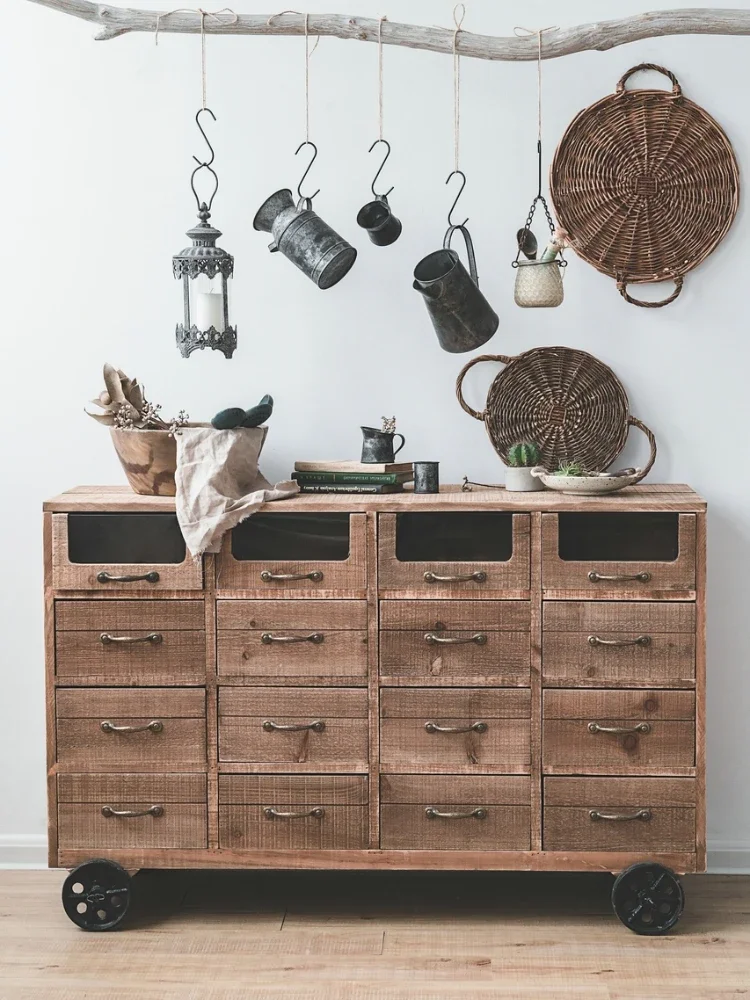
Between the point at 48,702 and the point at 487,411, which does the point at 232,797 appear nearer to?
the point at 48,702

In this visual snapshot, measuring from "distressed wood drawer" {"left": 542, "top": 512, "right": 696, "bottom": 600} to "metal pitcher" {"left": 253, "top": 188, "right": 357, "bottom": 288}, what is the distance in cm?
75

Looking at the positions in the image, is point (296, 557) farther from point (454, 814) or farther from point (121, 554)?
point (454, 814)

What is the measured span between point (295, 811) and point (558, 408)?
46.9 inches

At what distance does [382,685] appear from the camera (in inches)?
101

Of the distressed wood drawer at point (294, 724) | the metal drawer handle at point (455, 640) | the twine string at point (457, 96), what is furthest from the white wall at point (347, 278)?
the distressed wood drawer at point (294, 724)

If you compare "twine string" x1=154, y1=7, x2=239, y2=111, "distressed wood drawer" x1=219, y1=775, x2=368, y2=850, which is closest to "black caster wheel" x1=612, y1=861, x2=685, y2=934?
"distressed wood drawer" x1=219, y1=775, x2=368, y2=850

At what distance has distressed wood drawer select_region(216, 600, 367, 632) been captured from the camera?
255 cm

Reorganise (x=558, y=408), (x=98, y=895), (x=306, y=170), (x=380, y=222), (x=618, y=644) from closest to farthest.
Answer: (x=618, y=644) < (x=98, y=895) < (x=380, y=222) < (x=306, y=170) < (x=558, y=408)

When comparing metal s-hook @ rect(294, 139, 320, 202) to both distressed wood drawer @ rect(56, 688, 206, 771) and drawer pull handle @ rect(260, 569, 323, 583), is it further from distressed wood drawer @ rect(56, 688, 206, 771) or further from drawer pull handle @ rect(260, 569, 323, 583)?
distressed wood drawer @ rect(56, 688, 206, 771)

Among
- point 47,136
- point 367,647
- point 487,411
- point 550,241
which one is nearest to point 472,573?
point 367,647

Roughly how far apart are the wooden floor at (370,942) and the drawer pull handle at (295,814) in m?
0.27

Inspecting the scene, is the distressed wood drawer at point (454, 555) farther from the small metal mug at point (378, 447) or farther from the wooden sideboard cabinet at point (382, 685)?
the small metal mug at point (378, 447)

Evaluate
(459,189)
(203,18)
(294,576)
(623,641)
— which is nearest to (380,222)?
(459,189)

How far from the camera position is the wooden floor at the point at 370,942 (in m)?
2.37
